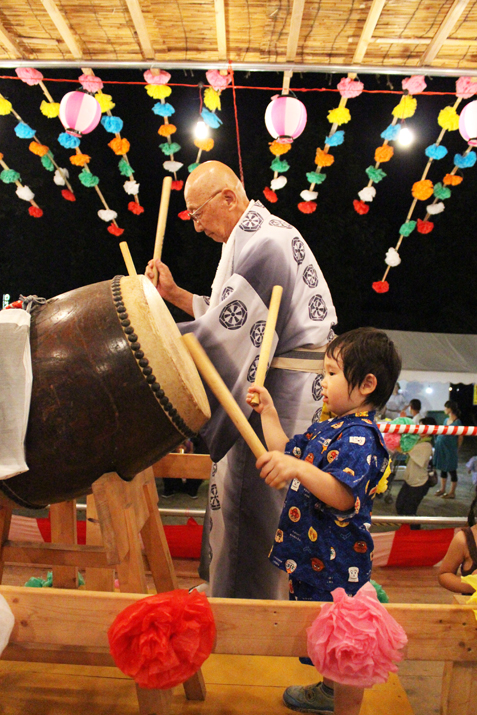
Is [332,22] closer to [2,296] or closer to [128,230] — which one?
[128,230]

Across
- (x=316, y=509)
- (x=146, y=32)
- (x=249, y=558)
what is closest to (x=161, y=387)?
(x=316, y=509)

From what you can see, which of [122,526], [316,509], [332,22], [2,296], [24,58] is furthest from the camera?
[2,296]

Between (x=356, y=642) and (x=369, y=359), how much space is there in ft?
2.05

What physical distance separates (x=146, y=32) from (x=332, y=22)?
106cm

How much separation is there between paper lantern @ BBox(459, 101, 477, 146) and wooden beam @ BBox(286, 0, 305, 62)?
53.4 inches

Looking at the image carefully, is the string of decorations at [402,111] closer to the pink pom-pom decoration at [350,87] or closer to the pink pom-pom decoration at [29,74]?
the pink pom-pom decoration at [350,87]

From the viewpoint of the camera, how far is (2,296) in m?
7.08

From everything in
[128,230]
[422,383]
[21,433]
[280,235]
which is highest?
[128,230]

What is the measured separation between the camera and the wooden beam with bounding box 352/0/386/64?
104 inches

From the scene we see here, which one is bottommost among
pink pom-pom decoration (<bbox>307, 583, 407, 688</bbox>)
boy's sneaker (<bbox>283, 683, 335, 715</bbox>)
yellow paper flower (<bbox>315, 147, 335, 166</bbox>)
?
boy's sneaker (<bbox>283, 683, 335, 715</bbox>)

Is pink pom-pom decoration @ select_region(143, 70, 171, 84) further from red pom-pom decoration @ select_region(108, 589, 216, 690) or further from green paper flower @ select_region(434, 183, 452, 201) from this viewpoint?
red pom-pom decoration @ select_region(108, 589, 216, 690)

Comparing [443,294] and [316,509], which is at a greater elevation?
[443,294]

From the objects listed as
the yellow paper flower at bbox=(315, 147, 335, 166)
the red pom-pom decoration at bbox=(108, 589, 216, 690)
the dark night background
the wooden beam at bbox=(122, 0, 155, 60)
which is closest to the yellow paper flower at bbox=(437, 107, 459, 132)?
the yellow paper flower at bbox=(315, 147, 335, 166)

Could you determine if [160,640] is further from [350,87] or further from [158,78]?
[350,87]
